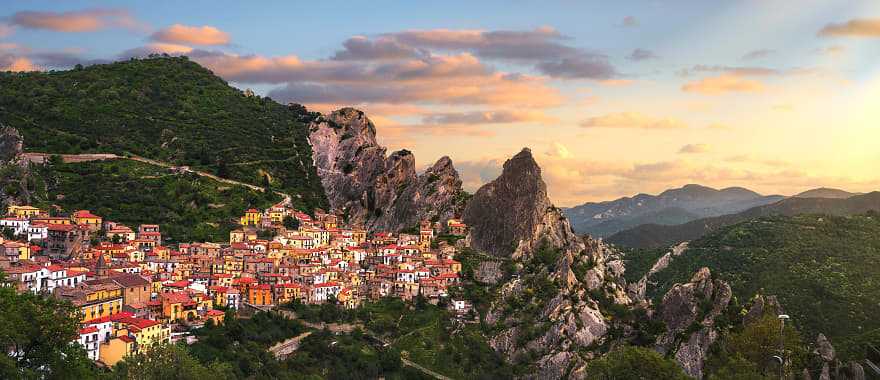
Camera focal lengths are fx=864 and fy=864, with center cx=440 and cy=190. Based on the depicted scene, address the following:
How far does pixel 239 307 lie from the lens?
231ft

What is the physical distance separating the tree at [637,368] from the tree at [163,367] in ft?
79.8

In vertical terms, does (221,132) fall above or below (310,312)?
above

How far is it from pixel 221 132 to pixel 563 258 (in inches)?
2196

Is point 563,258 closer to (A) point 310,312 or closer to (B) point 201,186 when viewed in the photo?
(A) point 310,312

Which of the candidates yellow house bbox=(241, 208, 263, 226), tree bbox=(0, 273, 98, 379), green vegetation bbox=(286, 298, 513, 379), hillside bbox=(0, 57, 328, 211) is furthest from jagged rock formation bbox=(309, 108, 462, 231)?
tree bbox=(0, 273, 98, 379)

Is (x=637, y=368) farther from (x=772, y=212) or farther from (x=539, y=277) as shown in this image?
(x=772, y=212)

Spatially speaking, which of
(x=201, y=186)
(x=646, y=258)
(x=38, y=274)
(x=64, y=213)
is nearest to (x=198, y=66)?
(x=201, y=186)

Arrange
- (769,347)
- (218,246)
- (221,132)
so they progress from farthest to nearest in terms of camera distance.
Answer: (221,132), (218,246), (769,347)

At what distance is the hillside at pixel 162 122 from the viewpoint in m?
103

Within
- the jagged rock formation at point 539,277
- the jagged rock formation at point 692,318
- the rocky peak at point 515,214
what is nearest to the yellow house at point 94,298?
the jagged rock formation at point 539,277

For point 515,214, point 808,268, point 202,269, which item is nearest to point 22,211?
point 202,269

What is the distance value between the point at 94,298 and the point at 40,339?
13.9m

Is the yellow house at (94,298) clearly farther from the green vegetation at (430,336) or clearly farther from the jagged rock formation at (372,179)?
the jagged rock formation at (372,179)

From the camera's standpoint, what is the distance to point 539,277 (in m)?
82.0
